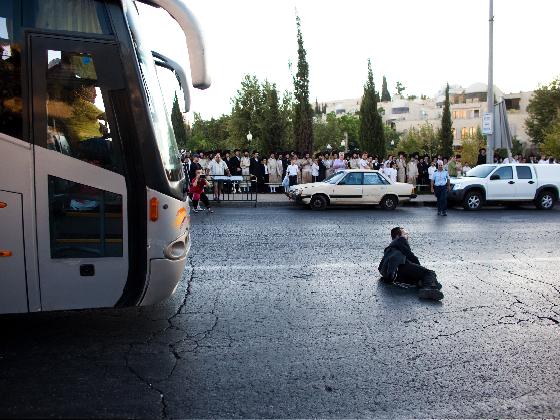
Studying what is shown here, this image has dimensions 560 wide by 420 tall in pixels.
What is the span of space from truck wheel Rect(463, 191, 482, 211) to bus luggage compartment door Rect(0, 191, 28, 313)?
16626mm

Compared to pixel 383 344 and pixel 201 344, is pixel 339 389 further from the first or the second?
pixel 201 344

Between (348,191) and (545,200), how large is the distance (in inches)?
288

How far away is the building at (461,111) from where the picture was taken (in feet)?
263

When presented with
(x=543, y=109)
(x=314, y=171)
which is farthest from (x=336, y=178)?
(x=543, y=109)

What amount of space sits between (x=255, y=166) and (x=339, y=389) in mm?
19617

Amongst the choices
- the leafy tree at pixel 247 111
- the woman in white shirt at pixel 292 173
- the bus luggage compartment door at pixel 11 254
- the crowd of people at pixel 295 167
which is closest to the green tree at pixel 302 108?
the leafy tree at pixel 247 111

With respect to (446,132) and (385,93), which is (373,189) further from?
(385,93)

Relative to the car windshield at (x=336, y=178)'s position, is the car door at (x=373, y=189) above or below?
below

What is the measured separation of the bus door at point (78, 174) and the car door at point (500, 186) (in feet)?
54.6

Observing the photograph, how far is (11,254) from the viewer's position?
4520 millimetres

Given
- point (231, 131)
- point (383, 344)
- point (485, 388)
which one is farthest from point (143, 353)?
point (231, 131)

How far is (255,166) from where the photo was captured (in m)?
23.4

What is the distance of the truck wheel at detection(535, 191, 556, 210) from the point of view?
19.3m

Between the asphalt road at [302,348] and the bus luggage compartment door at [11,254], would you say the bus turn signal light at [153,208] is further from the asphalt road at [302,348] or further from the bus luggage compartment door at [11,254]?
the asphalt road at [302,348]
